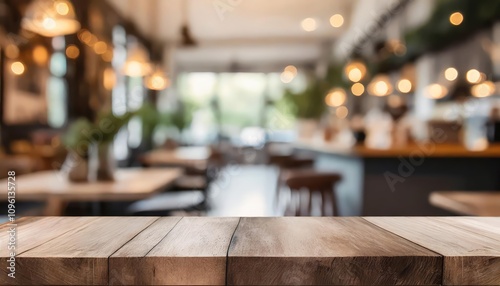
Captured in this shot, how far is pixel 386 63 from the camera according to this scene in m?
8.07

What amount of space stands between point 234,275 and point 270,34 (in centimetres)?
899

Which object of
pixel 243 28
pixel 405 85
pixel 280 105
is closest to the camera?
pixel 405 85

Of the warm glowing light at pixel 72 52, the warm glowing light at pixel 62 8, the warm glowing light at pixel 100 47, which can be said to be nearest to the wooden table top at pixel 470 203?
the warm glowing light at pixel 62 8

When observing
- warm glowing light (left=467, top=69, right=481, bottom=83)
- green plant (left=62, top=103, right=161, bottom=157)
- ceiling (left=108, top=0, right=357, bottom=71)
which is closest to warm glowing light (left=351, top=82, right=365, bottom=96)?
ceiling (left=108, top=0, right=357, bottom=71)

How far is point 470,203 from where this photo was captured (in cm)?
167

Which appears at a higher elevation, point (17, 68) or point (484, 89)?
point (17, 68)

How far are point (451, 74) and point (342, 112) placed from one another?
4639mm

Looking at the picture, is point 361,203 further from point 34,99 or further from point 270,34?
point 270,34

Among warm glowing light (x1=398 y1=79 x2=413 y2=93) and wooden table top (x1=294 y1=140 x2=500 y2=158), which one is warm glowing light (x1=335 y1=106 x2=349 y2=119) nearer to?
warm glowing light (x1=398 y1=79 x2=413 y2=93)

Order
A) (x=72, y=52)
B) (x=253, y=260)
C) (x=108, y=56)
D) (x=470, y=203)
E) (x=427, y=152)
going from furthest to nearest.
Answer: (x=108, y=56) < (x=72, y=52) < (x=427, y=152) < (x=470, y=203) < (x=253, y=260)

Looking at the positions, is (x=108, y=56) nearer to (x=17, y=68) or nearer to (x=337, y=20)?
(x=17, y=68)

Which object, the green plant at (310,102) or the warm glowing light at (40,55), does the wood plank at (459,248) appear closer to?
the warm glowing light at (40,55)

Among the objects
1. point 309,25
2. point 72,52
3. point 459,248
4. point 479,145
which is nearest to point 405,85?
point 309,25

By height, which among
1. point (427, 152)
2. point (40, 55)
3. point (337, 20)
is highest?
point (337, 20)
